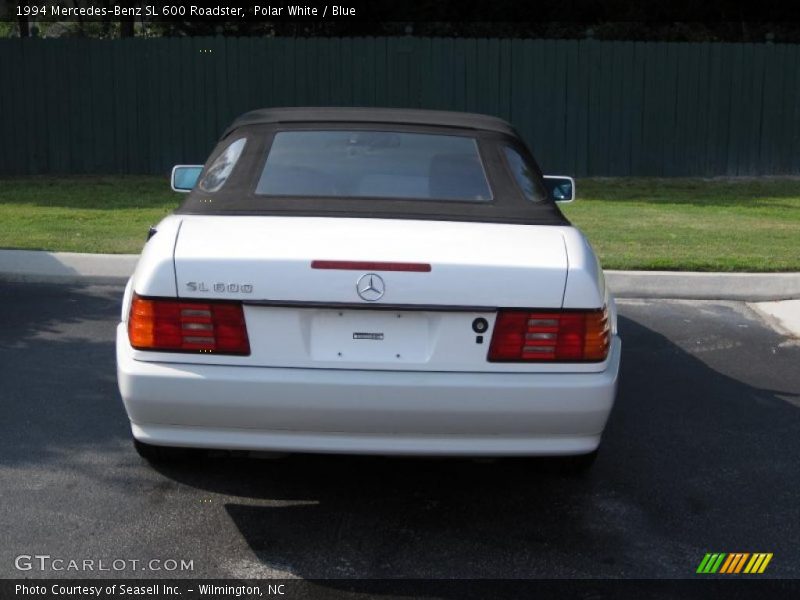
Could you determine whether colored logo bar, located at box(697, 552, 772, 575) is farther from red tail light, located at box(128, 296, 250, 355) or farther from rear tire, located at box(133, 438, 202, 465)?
rear tire, located at box(133, 438, 202, 465)

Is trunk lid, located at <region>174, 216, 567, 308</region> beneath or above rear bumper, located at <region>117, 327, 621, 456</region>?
above

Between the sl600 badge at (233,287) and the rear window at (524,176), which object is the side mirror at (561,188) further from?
the sl600 badge at (233,287)

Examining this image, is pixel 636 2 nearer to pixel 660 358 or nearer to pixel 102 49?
pixel 102 49

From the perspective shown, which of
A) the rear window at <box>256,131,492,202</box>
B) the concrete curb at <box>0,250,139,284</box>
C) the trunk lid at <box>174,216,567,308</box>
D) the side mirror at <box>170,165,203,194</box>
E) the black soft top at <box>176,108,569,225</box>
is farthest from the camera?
the concrete curb at <box>0,250,139,284</box>

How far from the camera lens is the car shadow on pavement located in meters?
4.15

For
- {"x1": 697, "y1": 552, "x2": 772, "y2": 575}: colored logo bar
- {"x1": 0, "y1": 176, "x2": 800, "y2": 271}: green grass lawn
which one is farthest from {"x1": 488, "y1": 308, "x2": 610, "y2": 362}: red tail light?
{"x1": 0, "y1": 176, "x2": 800, "y2": 271}: green grass lawn

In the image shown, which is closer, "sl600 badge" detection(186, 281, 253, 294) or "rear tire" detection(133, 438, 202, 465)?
"sl600 badge" detection(186, 281, 253, 294)

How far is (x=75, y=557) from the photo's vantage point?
410cm

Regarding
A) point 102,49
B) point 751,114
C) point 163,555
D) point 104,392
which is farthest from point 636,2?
point 163,555

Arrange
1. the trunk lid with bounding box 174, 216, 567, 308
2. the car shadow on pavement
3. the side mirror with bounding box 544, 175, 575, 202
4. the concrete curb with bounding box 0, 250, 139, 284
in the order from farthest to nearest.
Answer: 1. the concrete curb with bounding box 0, 250, 139, 284
2. the side mirror with bounding box 544, 175, 575, 202
3. the car shadow on pavement
4. the trunk lid with bounding box 174, 216, 567, 308

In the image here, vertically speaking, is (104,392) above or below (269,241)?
below

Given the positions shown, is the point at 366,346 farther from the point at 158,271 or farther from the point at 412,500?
the point at 412,500

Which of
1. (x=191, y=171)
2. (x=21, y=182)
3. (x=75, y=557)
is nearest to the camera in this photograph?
(x=75, y=557)

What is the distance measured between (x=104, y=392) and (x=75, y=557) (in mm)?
2207
